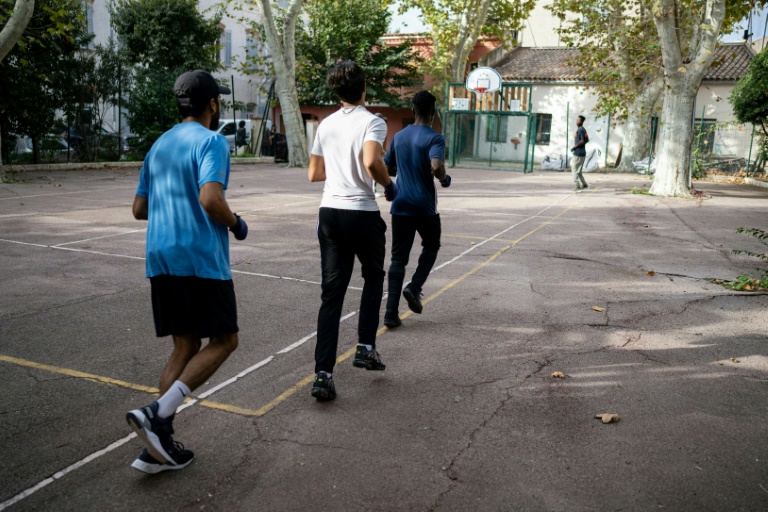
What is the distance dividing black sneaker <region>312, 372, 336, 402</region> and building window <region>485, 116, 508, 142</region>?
24136mm

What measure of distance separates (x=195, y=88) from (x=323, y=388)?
5.99 feet

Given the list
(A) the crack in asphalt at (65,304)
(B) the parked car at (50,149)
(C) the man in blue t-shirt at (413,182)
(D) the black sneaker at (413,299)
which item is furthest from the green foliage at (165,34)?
(D) the black sneaker at (413,299)

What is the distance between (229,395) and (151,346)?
1161 mm

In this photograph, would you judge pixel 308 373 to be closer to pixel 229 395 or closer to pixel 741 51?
pixel 229 395

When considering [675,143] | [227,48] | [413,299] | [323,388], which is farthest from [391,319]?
[227,48]

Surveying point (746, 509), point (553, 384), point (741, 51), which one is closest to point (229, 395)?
point (553, 384)

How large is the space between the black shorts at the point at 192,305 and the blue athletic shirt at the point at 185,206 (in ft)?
0.16

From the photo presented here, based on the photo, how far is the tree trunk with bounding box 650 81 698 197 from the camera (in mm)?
16625

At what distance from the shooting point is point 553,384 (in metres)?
4.38

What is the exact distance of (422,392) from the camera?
165 inches

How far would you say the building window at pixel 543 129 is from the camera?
119 ft

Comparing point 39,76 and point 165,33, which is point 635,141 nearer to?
point 165,33

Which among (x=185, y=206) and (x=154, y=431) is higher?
(x=185, y=206)

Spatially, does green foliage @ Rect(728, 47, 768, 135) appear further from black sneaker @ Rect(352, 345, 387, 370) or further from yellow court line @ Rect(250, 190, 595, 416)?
black sneaker @ Rect(352, 345, 387, 370)
